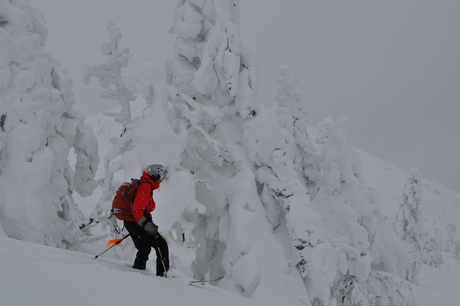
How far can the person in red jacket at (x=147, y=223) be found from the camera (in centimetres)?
598

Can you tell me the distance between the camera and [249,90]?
1330cm

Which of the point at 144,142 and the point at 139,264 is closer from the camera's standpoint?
the point at 139,264

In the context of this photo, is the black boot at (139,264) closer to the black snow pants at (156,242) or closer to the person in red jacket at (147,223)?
the person in red jacket at (147,223)

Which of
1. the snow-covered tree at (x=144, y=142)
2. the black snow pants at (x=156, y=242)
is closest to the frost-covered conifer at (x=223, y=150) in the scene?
the snow-covered tree at (x=144, y=142)

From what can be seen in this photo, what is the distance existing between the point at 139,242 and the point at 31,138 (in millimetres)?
6476

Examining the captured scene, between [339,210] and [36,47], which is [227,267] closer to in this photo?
[339,210]

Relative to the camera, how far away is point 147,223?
595cm

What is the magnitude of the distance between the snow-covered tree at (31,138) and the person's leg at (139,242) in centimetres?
583

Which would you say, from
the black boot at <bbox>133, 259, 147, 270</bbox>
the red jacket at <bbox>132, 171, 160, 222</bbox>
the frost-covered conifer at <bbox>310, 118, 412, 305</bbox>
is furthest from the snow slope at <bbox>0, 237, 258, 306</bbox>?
the frost-covered conifer at <bbox>310, 118, 412, 305</bbox>

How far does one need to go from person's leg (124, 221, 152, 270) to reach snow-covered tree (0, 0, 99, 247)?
5.83m

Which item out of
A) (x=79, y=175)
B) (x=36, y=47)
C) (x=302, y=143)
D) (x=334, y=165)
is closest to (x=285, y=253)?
(x=334, y=165)

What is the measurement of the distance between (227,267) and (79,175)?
8.00 metres

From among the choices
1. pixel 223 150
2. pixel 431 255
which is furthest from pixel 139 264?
pixel 431 255

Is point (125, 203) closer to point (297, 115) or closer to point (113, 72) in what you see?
point (113, 72)
